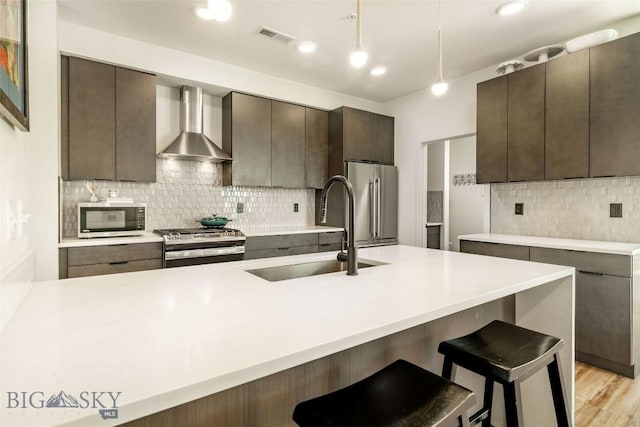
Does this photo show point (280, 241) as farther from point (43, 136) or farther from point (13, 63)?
point (13, 63)

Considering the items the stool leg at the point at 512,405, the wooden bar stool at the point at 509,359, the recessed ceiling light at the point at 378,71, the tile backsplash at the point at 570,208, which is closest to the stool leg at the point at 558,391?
the wooden bar stool at the point at 509,359

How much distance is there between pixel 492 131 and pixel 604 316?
187 cm

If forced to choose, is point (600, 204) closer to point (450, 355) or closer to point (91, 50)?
point (450, 355)

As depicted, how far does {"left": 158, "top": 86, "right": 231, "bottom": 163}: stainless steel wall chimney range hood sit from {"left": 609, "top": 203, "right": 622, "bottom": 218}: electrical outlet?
3639 mm

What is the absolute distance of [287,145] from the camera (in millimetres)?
4133

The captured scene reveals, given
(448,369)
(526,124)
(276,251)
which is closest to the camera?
(448,369)

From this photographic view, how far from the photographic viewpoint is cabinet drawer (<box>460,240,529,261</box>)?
298 cm

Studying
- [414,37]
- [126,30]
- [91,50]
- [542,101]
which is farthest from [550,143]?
[91,50]

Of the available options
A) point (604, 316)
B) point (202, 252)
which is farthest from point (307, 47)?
point (604, 316)

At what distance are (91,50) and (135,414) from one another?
344 centimetres

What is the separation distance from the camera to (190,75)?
11.4ft

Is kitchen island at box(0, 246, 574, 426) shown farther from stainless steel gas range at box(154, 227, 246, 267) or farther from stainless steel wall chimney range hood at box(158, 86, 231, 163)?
stainless steel wall chimney range hood at box(158, 86, 231, 163)

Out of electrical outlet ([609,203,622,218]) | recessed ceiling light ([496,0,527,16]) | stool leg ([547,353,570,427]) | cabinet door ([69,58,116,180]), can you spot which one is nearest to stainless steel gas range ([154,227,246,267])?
cabinet door ([69,58,116,180])

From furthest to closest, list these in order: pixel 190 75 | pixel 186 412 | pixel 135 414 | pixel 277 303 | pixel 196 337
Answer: pixel 190 75
pixel 277 303
pixel 186 412
pixel 196 337
pixel 135 414
